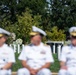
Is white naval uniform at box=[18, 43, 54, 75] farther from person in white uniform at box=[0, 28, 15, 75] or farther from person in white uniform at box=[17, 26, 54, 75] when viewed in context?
person in white uniform at box=[0, 28, 15, 75]

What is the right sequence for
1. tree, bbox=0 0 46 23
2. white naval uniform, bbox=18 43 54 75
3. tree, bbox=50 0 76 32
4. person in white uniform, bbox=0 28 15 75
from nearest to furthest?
person in white uniform, bbox=0 28 15 75
white naval uniform, bbox=18 43 54 75
tree, bbox=0 0 46 23
tree, bbox=50 0 76 32

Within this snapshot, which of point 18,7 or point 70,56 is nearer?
point 70,56

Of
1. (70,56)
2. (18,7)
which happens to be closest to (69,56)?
(70,56)

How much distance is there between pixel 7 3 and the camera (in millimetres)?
64688

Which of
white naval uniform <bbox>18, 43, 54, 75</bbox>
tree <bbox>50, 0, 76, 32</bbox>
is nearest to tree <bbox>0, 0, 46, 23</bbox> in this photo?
tree <bbox>50, 0, 76, 32</bbox>

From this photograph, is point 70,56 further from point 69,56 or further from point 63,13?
point 63,13

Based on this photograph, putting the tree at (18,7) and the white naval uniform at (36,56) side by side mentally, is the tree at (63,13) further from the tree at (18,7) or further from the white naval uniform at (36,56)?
the white naval uniform at (36,56)

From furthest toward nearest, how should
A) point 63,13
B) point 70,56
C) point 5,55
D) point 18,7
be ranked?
point 63,13 → point 18,7 → point 70,56 → point 5,55

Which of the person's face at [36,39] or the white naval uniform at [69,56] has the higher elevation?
the person's face at [36,39]

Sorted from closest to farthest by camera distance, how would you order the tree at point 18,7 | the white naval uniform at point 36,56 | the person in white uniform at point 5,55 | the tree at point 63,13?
the person in white uniform at point 5,55
the white naval uniform at point 36,56
the tree at point 18,7
the tree at point 63,13

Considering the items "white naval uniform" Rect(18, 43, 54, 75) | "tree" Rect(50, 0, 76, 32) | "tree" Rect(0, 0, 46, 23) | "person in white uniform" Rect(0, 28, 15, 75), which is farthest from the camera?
"tree" Rect(50, 0, 76, 32)

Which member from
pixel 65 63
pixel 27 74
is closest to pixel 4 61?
pixel 27 74

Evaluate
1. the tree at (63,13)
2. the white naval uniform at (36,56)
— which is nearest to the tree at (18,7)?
the tree at (63,13)

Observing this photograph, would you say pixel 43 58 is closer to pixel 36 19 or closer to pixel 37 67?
pixel 37 67
